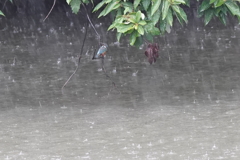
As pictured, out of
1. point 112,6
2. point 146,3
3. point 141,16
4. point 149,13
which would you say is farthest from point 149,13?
point 141,16

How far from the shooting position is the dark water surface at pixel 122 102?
601cm

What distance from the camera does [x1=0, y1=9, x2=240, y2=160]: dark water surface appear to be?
19.7 ft

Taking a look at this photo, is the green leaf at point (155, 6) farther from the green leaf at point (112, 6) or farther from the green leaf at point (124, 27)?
the green leaf at point (112, 6)

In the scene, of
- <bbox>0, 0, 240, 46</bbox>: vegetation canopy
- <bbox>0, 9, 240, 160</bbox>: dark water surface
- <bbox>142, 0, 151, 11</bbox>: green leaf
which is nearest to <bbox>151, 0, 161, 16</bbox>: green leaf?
<bbox>0, 0, 240, 46</bbox>: vegetation canopy

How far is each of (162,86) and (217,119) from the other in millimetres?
1786

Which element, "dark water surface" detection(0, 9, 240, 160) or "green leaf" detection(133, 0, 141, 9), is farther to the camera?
"dark water surface" detection(0, 9, 240, 160)

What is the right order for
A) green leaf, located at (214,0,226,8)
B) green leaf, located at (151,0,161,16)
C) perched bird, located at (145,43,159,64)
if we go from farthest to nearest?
perched bird, located at (145,43,159,64) < green leaf, located at (214,0,226,8) < green leaf, located at (151,0,161,16)

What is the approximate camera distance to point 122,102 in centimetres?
772

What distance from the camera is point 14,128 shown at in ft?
22.0

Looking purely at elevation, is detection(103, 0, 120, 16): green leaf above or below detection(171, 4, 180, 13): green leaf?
above

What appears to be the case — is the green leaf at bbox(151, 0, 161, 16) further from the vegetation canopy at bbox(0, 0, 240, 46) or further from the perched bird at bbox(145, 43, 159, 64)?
the perched bird at bbox(145, 43, 159, 64)

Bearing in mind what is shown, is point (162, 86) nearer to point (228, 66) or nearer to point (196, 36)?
point (228, 66)

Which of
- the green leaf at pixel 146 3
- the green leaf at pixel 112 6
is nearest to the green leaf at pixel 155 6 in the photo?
the green leaf at pixel 146 3

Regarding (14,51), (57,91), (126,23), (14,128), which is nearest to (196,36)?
(14,51)
